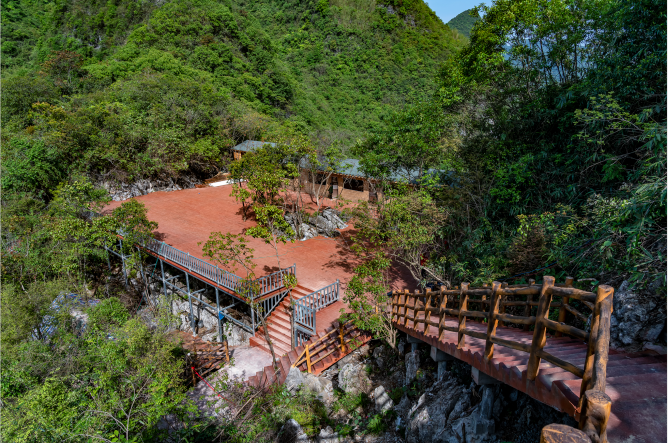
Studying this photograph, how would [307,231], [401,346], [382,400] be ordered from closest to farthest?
[382,400] → [401,346] → [307,231]

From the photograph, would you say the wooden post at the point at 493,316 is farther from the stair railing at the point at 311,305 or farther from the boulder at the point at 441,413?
the stair railing at the point at 311,305

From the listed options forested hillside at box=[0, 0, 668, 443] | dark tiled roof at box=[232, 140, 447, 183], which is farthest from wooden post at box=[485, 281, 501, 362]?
dark tiled roof at box=[232, 140, 447, 183]

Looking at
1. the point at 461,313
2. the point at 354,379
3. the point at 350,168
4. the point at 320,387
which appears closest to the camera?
the point at 461,313

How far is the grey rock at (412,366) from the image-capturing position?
686 centimetres

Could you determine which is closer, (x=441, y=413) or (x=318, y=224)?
(x=441, y=413)

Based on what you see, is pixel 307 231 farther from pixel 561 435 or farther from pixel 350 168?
pixel 561 435

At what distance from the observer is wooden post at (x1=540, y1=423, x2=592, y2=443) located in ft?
5.00

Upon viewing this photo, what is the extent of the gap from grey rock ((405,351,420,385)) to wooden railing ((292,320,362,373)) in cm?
224

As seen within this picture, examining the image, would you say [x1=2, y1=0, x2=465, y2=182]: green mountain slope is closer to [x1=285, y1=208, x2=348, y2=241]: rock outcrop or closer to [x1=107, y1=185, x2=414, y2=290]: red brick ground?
[x1=107, y1=185, x2=414, y2=290]: red brick ground

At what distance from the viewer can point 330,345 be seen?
9891 millimetres

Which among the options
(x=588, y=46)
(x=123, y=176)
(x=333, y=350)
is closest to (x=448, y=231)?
(x=333, y=350)

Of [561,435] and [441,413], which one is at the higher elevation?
[561,435]

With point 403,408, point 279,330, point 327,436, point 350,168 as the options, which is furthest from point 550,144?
point 350,168

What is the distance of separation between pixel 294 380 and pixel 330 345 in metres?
1.70
